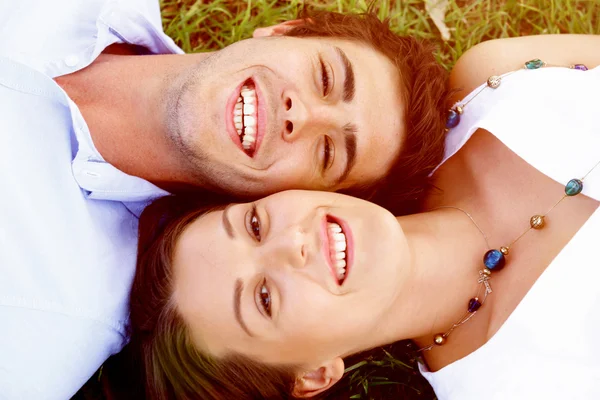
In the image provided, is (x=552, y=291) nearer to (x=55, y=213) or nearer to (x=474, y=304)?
(x=474, y=304)

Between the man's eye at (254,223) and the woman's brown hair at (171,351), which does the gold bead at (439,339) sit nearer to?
the woman's brown hair at (171,351)

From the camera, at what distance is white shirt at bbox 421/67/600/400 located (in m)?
2.35

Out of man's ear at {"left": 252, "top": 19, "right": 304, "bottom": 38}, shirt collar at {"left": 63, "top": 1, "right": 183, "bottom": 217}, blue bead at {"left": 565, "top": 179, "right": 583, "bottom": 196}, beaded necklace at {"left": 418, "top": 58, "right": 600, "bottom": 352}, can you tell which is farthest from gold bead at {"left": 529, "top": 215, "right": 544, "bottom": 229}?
shirt collar at {"left": 63, "top": 1, "right": 183, "bottom": 217}

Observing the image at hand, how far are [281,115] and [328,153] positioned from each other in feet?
0.98

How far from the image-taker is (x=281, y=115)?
2.51m

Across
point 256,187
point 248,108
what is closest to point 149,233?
point 256,187

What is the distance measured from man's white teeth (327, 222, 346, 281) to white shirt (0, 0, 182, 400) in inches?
42.9

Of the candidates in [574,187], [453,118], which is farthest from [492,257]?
[453,118]

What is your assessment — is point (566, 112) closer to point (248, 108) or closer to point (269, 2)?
point (248, 108)

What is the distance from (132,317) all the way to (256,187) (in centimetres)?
92

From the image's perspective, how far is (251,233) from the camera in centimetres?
234

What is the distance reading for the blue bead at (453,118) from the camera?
2.98 meters

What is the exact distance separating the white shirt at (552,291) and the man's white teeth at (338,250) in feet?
2.59

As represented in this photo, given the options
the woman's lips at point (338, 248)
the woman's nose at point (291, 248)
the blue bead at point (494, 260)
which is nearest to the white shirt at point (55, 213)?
the woman's nose at point (291, 248)
